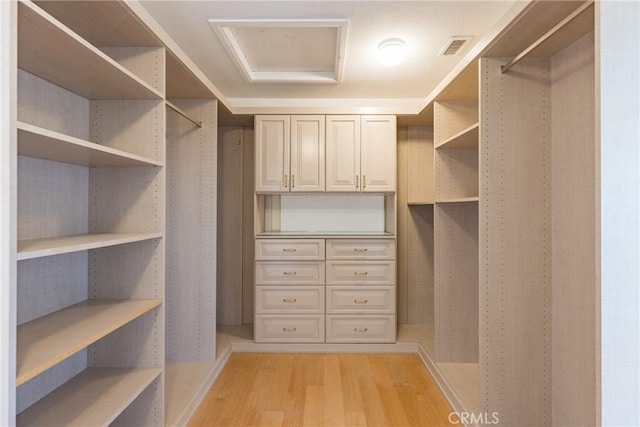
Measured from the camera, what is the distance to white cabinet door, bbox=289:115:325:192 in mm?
2967

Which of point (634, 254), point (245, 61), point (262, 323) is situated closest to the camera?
point (634, 254)

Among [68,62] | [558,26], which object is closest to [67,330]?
[68,62]

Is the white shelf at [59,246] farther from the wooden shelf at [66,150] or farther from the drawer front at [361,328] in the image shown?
the drawer front at [361,328]

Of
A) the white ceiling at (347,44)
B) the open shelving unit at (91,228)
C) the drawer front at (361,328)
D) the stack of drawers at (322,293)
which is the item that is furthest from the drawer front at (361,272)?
the open shelving unit at (91,228)

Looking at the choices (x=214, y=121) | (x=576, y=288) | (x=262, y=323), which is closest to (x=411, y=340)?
(x=262, y=323)

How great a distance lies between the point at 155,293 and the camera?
169 centimetres

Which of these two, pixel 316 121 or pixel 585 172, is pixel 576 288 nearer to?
pixel 585 172

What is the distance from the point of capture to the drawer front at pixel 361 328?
9.52 ft

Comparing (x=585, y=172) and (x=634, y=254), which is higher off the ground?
(x=585, y=172)

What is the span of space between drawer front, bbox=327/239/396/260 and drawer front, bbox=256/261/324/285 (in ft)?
0.54

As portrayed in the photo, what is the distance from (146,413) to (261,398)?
73 centimetres

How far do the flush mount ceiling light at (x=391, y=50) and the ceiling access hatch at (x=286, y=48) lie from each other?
26 centimetres

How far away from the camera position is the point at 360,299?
291cm

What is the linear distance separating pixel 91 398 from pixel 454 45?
280cm
